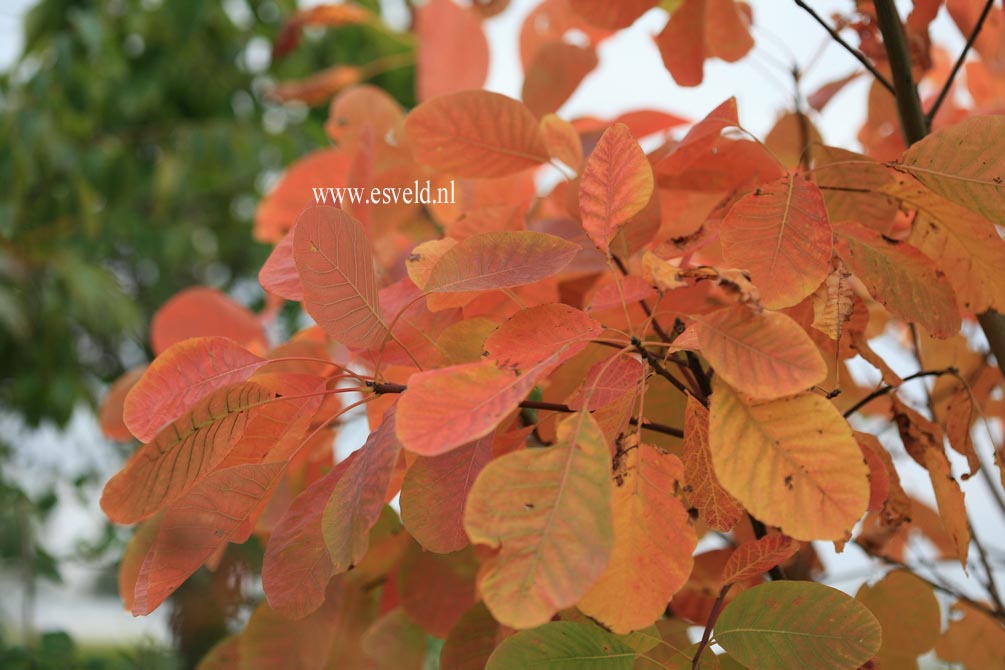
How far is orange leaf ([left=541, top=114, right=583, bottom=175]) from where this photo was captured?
38 centimetres

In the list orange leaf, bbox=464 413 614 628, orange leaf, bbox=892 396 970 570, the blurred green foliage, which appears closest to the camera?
orange leaf, bbox=464 413 614 628

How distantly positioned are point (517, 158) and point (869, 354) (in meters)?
0.18

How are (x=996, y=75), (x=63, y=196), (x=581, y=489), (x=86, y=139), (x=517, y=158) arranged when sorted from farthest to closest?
(x=86, y=139) → (x=63, y=196) → (x=996, y=75) → (x=517, y=158) → (x=581, y=489)

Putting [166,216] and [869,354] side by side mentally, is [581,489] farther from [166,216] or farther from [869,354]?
[166,216]

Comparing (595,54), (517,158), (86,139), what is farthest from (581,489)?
(86,139)

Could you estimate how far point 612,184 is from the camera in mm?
283

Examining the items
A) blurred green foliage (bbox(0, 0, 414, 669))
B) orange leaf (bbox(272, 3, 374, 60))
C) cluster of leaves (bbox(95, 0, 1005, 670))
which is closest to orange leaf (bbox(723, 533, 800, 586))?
cluster of leaves (bbox(95, 0, 1005, 670))

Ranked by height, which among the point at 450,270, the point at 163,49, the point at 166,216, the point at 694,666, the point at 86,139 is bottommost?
the point at 166,216

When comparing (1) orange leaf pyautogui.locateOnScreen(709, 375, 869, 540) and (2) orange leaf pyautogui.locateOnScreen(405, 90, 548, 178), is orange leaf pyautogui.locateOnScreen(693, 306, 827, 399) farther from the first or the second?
(2) orange leaf pyautogui.locateOnScreen(405, 90, 548, 178)

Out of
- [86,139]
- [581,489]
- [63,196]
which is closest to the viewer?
[581,489]

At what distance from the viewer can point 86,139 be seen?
2.88 m

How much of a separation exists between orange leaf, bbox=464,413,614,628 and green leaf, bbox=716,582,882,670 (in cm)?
10

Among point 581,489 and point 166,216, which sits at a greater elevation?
point 581,489

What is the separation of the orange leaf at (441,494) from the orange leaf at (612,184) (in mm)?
87
